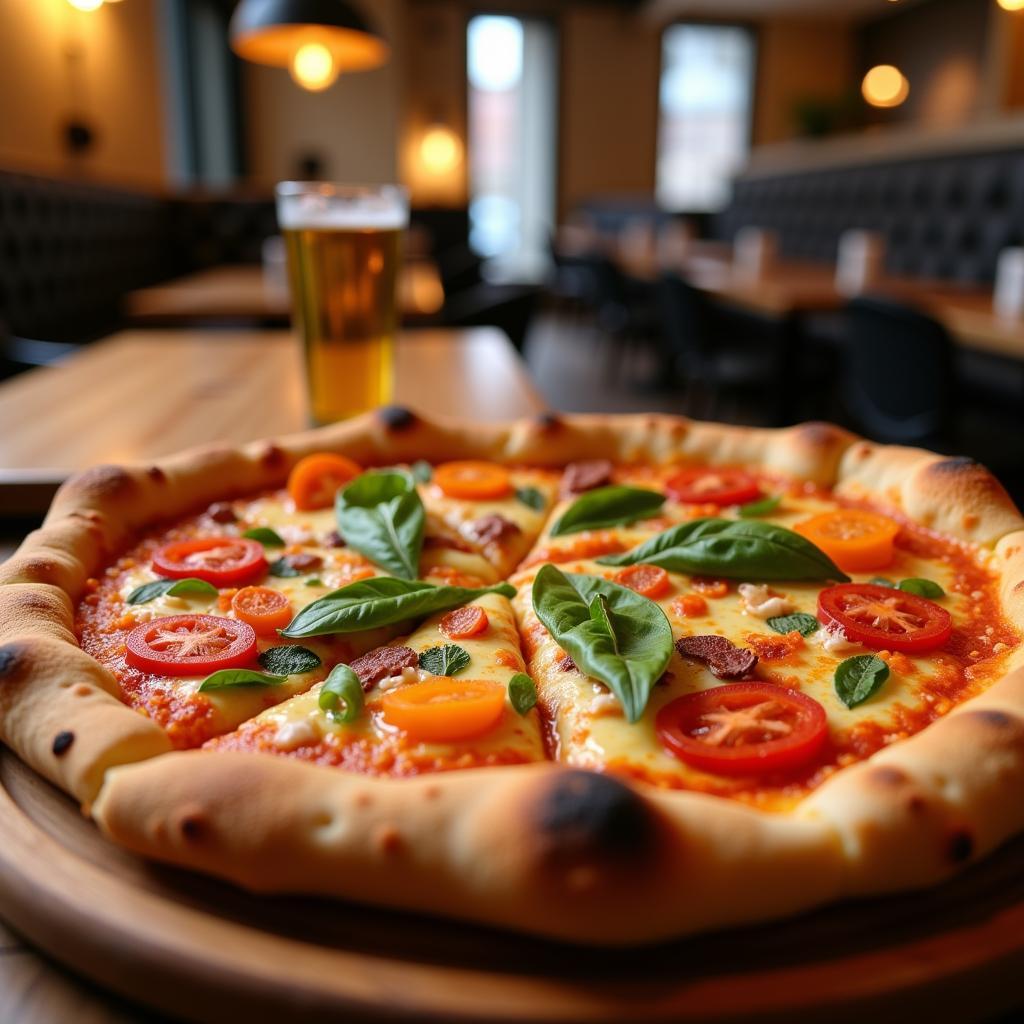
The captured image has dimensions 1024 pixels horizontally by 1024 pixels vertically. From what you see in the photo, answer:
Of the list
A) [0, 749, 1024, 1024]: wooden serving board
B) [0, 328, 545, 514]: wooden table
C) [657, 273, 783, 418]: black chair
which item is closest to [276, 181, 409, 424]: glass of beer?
[0, 328, 545, 514]: wooden table

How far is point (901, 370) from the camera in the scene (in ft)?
12.0

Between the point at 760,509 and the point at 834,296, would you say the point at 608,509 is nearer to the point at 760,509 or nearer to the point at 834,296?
the point at 760,509

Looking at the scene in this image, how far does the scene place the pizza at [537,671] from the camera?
68 centimetres

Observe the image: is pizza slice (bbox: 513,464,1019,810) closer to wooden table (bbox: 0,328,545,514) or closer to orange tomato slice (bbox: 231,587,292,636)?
orange tomato slice (bbox: 231,587,292,636)

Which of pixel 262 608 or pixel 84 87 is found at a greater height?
pixel 84 87

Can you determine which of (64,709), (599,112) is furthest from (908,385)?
(599,112)

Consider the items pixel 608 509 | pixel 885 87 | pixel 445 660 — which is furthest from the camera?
pixel 885 87

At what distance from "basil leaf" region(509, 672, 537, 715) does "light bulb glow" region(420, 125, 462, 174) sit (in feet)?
48.0

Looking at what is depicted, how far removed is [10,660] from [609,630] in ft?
1.91

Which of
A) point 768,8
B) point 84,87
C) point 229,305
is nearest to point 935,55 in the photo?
point 768,8

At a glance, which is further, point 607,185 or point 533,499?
point 607,185

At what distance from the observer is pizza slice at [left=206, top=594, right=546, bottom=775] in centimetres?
87

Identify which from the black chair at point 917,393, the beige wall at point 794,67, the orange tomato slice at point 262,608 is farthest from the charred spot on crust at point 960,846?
the beige wall at point 794,67

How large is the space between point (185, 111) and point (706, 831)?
1154cm
